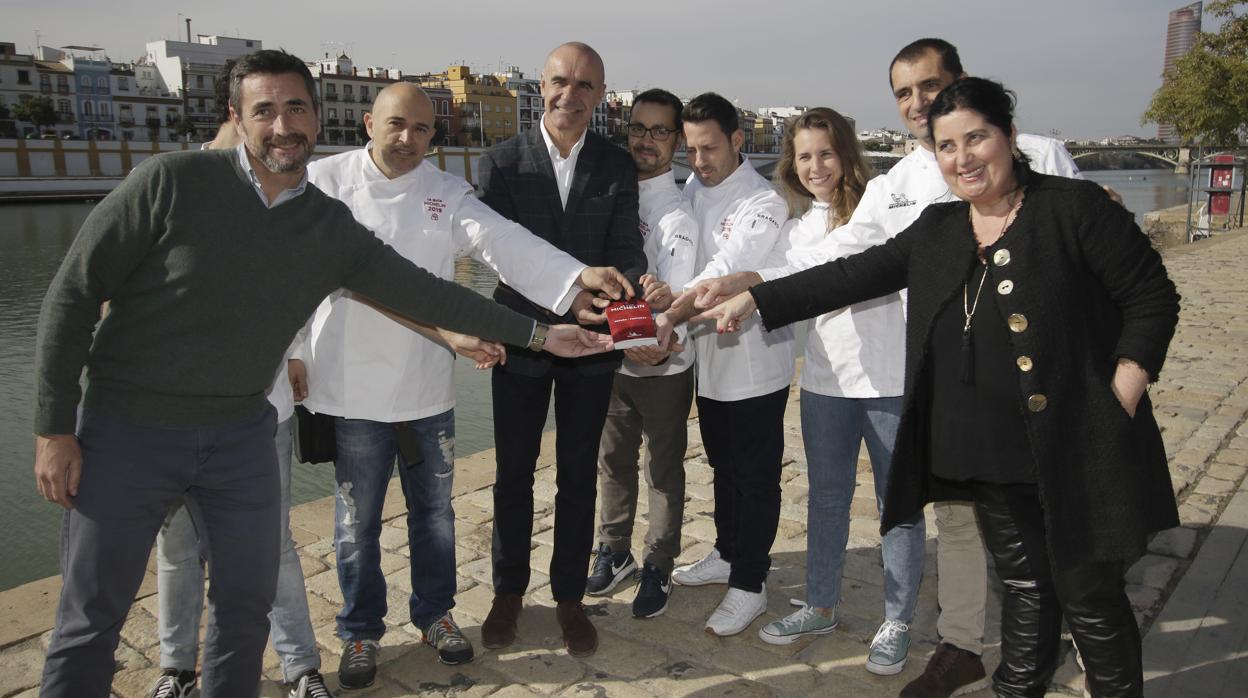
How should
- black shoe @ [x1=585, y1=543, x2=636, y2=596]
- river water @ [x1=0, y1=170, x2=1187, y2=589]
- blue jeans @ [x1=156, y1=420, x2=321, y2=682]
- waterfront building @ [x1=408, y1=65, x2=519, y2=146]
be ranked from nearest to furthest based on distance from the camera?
blue jeans @ [x1=156, y1=420, x2=321, y2=682] < black shoe @ [x1=585, y1=543, x2=636, y2=596] < river water @ [x1=0, y1=170, x2=1187, y2=589] < waterfront building @ [x1=408, y1=65, x2=519, y2=146]

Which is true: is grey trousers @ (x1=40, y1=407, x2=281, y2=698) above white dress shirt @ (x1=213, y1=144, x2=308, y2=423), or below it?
below

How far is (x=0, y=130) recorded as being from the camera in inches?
2505

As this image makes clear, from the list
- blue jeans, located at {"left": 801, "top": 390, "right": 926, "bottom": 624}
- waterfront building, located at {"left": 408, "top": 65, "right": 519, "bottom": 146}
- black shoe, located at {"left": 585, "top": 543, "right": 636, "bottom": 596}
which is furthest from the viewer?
waterfront building, located at {"left": 408, "top": 65, "right": 519, "bottom": 146}

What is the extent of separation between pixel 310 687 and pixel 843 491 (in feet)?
6.99

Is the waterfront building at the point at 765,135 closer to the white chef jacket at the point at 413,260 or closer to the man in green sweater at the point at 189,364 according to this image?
the white chef jacket at the point at 413,260

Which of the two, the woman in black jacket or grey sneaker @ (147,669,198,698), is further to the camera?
grey sneaker @ (147,669,198,698)

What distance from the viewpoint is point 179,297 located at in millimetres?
2520

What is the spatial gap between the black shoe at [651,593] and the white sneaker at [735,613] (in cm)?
23

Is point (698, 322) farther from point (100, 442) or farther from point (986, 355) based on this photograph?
point (100, 442)

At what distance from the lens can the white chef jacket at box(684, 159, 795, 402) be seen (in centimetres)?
385

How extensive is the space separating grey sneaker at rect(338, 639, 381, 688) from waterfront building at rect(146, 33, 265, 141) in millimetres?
95083

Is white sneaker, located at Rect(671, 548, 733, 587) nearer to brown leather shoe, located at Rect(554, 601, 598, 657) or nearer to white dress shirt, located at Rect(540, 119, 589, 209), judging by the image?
brown leather shoe, located at Rect(554, 601, 598, 657)

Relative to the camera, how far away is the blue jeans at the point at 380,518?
354 centimetres

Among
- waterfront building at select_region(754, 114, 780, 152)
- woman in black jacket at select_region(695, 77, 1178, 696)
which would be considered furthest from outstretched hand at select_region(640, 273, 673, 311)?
waterfront building at select_region(754, 114, 780, 152)
